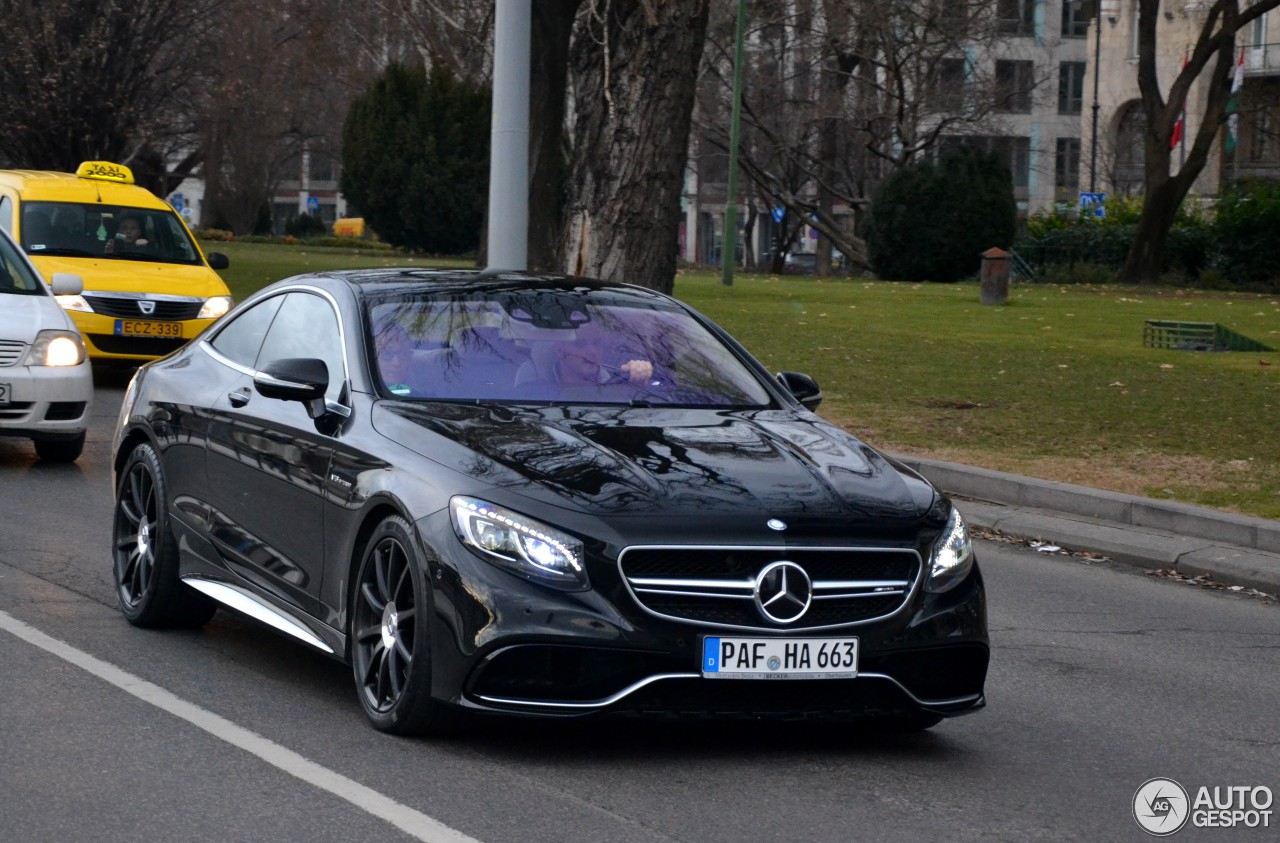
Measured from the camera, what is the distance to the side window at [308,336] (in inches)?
268

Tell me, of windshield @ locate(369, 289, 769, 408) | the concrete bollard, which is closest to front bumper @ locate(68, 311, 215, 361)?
windshield @ locate(369, 289, 769, 408)

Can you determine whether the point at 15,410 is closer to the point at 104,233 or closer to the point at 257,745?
the point at 104,233

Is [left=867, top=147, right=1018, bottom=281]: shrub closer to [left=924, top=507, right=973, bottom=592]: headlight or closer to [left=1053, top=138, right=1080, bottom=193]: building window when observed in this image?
[left=924, top=507, right=973, bottom=592]: headlight

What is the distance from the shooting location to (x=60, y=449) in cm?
1312

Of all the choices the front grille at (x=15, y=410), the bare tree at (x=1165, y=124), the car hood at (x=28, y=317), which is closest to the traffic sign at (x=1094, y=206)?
the bare tree at (x=1165, y=124)

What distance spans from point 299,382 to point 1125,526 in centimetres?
613

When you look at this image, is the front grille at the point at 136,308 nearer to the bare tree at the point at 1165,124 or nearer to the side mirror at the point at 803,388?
the side mirror at the point at 803,388

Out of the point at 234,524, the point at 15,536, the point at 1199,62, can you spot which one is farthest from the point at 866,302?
the point at 234,524

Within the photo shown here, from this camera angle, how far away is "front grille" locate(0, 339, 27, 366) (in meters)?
12.6

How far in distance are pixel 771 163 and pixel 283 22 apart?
659 inches

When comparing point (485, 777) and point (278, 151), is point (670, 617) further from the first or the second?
point (278, 151)

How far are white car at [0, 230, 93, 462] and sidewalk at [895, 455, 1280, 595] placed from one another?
5702mm

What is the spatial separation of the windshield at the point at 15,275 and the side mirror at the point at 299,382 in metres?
7.32

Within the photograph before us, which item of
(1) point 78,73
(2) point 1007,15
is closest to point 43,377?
(1) point 78,73
